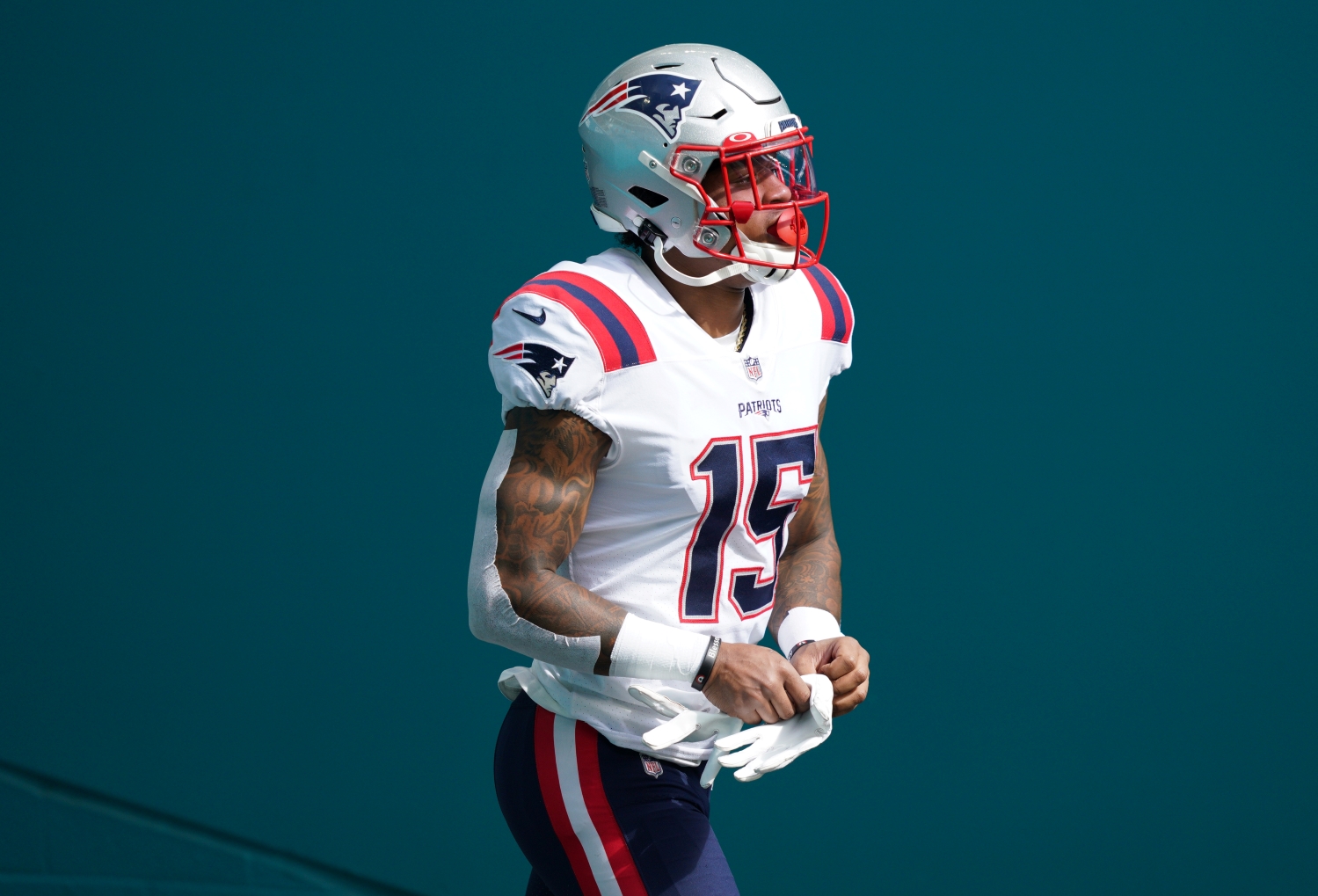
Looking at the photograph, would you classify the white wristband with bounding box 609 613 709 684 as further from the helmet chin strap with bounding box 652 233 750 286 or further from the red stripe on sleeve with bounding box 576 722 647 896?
the helmet chin strap with bounding box 652 233 750 286

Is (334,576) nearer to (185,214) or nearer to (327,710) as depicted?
(327,710)

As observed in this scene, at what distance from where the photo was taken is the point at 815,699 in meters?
1.38

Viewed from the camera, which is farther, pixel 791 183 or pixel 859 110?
pixel 859 110

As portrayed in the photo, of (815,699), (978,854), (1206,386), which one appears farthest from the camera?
(978,854)

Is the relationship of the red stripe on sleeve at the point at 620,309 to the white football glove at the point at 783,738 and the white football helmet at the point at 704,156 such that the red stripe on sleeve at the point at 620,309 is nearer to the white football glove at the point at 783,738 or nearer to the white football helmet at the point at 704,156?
the white football helmet at the point at 704,156

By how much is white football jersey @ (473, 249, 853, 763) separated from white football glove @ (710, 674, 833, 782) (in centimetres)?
12

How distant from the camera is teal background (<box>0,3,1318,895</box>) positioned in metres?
2.35

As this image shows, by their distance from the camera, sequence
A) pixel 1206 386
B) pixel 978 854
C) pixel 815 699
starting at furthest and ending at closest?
pixel 978 854
pixel 1206 386
pixel 815 699

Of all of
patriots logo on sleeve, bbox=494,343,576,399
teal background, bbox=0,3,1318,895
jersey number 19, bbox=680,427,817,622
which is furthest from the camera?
teal background, bbox=0,3,1318,895

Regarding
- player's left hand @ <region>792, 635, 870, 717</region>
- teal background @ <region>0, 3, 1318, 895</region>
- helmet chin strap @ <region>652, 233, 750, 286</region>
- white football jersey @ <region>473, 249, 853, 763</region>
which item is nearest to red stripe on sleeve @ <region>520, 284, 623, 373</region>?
white football jersey @ <region>473, 249, 853, 763</region>

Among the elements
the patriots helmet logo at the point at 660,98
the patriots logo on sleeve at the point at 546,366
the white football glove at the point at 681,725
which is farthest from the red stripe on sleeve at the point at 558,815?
the patriots helmet logo at the point at 660,98

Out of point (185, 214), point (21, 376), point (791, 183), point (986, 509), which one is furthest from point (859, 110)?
point (21, 376)

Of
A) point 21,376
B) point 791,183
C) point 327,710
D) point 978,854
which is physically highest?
point 791,183

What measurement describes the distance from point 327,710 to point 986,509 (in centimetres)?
137
